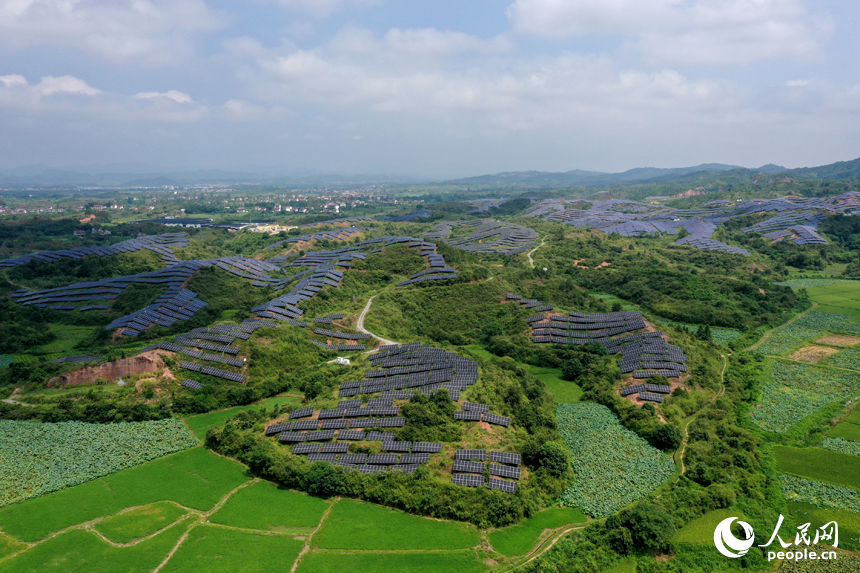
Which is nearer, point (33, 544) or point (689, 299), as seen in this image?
point (33, 544)

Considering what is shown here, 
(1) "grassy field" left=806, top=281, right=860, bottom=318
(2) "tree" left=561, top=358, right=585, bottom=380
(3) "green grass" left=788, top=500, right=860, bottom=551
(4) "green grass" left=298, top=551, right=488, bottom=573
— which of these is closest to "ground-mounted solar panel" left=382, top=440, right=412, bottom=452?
(4) "green grass" left=298, top=551, right=488, bottom=573

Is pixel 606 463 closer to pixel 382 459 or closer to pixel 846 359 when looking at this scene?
pixel 382 459

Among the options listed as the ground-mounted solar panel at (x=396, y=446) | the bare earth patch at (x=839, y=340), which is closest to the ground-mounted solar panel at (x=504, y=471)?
the ground-mounted solar panel at (x=396, y=446)

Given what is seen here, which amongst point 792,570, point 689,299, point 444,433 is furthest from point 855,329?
point 444,433

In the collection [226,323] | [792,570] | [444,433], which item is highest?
[226,323]

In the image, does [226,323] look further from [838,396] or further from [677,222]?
[677,222]

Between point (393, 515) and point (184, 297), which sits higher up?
point (184, 297)
